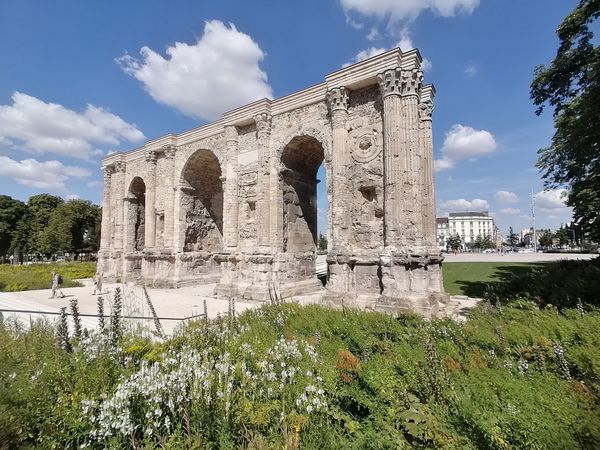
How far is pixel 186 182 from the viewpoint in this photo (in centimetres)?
1833

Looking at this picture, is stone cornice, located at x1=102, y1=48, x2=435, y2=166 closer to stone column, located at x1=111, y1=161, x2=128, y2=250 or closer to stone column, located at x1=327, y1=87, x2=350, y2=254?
stone column, located at x1=327, y1=87, x2=350, y2=254

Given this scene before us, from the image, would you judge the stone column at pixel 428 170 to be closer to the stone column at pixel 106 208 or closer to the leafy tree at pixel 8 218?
the stone column at pixel 106 208

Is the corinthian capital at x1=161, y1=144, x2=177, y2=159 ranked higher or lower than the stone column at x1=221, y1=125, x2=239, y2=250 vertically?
higher

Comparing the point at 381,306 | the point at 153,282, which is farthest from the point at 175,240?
the point at 381,306

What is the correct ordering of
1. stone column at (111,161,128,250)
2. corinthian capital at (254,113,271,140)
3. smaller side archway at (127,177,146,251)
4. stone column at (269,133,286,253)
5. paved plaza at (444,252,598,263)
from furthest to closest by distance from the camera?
1. paved plaza at (444,252,598,263)
2. stone column at (111,161,128,250)
3. smaller side archway at (127,177,146,251)
4. corinthian capital at (254,113,271,140)
5. stone column at (269,133,286,253)

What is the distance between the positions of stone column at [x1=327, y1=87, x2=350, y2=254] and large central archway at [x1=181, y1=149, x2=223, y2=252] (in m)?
8.40

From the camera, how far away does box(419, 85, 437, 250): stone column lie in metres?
11.3

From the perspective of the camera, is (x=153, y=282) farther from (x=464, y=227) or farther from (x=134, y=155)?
(x=464, y=227)

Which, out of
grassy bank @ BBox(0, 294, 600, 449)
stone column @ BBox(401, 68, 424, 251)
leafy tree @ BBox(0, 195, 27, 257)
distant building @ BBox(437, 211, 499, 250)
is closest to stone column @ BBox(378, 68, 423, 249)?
stone column @ BBox(401, 68, 424, 251)

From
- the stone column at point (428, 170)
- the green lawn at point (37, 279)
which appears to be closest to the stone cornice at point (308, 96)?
the stone column at point (428, 170)

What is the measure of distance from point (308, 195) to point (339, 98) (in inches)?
207

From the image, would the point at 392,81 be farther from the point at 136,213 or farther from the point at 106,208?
the point at 106,208

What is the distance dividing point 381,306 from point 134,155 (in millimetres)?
20095

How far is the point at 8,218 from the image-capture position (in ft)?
143
